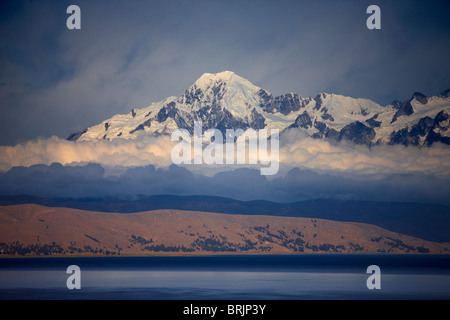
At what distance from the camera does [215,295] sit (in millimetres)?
186125

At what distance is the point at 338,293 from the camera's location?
19412 cm
